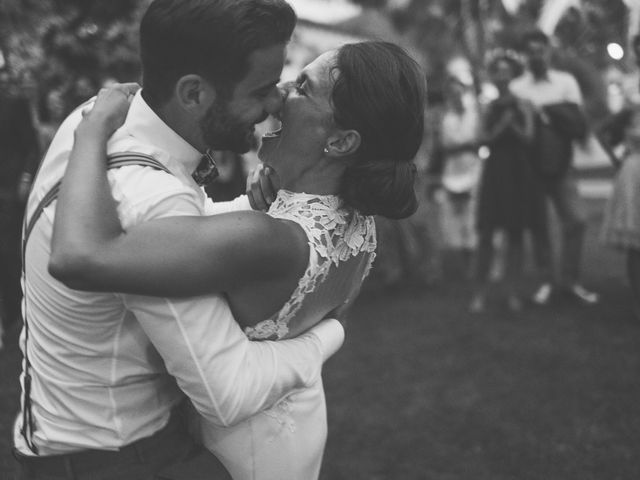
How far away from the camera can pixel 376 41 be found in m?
1.67

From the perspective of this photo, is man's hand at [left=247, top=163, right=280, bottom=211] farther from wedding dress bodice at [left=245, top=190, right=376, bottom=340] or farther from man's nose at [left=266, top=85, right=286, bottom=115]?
man's nose at [left=266, top=85, right=286, bottom=115]

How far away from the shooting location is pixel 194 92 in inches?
55.7

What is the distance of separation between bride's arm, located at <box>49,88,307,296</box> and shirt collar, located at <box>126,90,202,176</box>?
→ 0.12 m

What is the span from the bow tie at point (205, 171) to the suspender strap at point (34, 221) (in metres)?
0.21

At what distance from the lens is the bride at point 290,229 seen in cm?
119

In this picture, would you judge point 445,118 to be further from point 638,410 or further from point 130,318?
point 130,318

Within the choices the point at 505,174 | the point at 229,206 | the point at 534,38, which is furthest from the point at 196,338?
the point at 534,38

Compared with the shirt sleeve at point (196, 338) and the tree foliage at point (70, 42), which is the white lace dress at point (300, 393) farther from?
the tree foliage at point (70, 42)

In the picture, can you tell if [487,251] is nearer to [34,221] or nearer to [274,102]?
[274,102]

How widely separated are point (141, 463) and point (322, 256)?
23.6 inches

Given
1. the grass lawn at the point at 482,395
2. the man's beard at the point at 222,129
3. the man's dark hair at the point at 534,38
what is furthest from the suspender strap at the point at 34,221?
the man's dark hair at the point at 534,38

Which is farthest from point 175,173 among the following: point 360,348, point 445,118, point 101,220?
point 445,118

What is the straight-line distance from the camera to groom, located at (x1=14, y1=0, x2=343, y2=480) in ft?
4.16

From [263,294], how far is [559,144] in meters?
5.16
